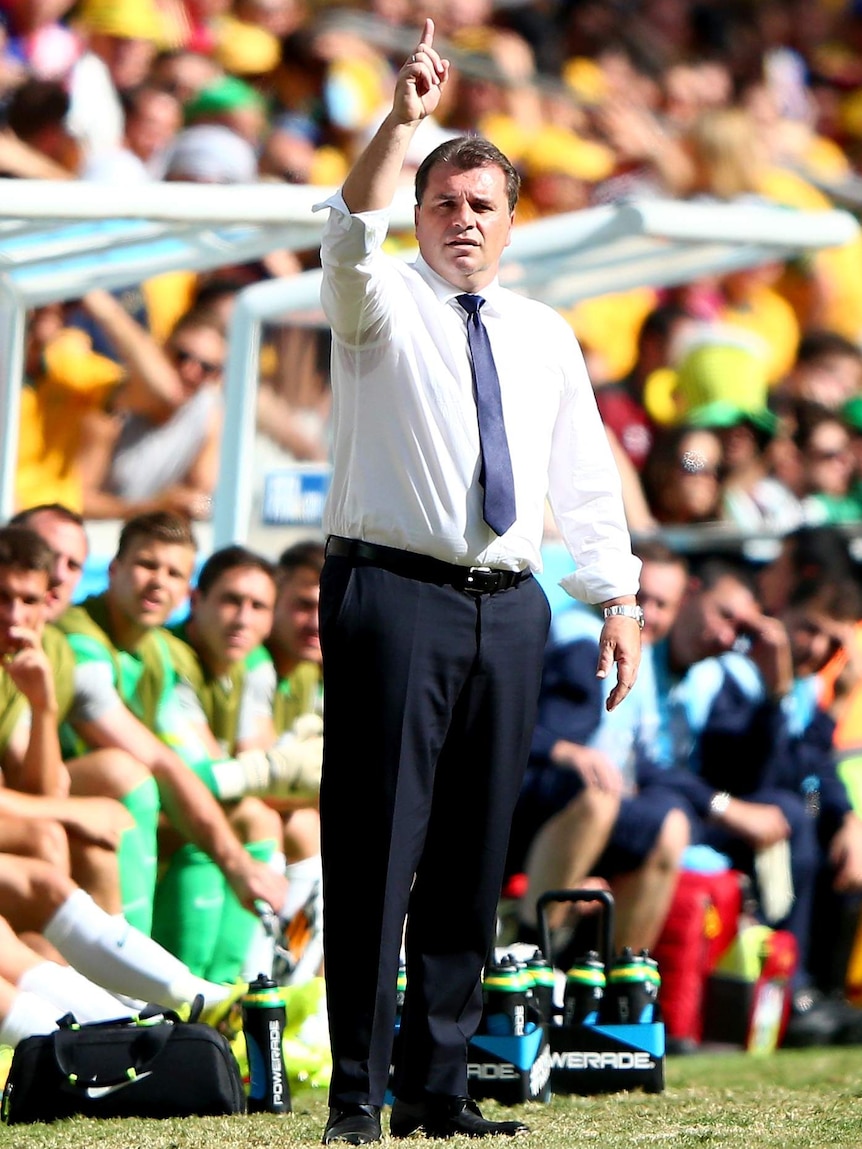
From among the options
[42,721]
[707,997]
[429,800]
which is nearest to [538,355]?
[429,800]

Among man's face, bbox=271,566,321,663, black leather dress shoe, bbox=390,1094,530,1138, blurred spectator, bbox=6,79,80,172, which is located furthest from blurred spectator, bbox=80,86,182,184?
black leather dress shoe, bbox=390,1094,530,1138

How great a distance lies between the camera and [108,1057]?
14.7 ft

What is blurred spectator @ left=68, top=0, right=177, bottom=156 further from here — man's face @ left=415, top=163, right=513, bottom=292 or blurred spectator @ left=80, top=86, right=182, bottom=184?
man's face @ left=415, top=163, right=513, bottom=292

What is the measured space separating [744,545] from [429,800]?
4.16 metres

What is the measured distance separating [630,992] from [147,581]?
74.8 inches

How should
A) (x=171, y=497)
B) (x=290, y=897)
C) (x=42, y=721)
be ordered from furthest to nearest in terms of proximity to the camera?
(x=171, y=497) → (x=290, y=897) → (x=42, y=721)

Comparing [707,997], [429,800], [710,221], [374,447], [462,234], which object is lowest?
[707,997]

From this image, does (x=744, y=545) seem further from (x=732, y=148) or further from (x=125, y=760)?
(x=732, y=148)

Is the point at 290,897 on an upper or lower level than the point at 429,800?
lower

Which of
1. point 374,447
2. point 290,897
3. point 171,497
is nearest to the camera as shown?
point 374,447

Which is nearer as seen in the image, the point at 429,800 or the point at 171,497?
the point at 429,800

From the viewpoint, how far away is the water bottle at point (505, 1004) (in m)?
4.83

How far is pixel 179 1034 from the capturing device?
454 cm

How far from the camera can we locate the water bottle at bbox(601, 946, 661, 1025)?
518cm
